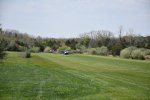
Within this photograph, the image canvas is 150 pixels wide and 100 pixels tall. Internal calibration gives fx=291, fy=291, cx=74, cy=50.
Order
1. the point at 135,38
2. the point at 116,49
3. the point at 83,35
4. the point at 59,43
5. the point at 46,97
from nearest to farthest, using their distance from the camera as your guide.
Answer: the point at 46,97
the point at 116,49
the point at 135,38
the point at 59,43
the point at 83,35

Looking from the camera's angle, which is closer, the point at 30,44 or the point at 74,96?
the point at 74,96

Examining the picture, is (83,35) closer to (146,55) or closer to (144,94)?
(146,55)

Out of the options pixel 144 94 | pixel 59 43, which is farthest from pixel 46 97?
pixel 59 43

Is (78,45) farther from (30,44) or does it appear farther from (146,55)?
(146,55)

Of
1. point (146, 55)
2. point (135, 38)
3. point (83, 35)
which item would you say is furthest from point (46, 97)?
point (83, 35)

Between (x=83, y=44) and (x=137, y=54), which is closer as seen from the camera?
(x=137, y=54)

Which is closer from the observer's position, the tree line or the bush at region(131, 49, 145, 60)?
the bush at region(131, 49, 145, 60)

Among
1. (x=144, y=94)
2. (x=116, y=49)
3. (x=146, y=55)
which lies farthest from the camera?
(x=116, y=49)

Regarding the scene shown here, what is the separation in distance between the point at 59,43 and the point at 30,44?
19773 millimetres

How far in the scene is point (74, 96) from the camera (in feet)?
48.8

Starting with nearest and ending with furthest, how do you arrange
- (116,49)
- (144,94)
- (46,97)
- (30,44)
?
(46,97), (144,94), (116,49), (30,44)

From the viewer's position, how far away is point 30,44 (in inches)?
4916

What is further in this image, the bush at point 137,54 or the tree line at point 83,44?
the tree line at point 83,44

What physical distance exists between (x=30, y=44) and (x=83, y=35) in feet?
148
